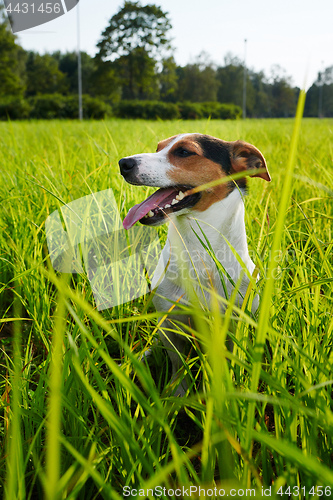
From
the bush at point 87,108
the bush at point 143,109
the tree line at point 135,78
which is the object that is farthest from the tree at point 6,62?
the bush at point 143,109

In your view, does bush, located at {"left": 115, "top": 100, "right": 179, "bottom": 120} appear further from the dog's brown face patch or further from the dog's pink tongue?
the dog's pink tongue

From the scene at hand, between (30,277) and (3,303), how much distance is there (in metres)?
0.37

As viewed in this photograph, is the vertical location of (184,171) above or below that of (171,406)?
above

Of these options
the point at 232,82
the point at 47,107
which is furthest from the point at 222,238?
the point at 232,82

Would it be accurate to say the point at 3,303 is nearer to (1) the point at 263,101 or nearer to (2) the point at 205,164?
(2) the point at 205,164

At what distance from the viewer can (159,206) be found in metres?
1.47

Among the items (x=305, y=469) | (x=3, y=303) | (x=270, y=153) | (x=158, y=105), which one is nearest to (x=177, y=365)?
(x=305, y=469)

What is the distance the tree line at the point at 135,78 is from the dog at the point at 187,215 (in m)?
12.6

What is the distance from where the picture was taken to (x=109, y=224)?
2051mm

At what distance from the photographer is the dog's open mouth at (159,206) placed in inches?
56.7

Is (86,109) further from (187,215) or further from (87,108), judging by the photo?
(187,215)

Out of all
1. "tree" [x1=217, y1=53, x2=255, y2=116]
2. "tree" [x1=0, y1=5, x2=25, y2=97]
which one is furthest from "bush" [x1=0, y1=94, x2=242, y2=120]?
"tree" [x1=217, y1=53, x2=255, y2=116]

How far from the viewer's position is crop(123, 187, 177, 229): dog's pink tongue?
57.1 inches

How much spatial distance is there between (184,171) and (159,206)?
19 centimetres
